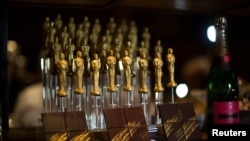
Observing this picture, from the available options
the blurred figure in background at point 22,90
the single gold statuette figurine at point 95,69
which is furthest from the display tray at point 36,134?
the blurred figure in background at point 22,90

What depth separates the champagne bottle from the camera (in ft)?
2.43

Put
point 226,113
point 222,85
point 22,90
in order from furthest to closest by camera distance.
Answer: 1. point 22,90
2. point 222,85
3. point 226,113

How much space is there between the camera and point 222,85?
0.88m

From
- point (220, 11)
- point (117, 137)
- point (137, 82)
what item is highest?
point (220, 11)

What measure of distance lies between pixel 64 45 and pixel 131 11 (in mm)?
476

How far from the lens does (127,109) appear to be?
81 cm

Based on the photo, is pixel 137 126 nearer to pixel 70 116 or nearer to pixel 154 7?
pixel 70 116

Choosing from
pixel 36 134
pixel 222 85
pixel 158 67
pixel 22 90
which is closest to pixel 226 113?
pixel 222 85

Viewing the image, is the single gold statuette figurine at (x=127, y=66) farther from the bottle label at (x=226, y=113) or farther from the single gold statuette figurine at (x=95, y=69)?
the bottle label at (x=226, y=113)

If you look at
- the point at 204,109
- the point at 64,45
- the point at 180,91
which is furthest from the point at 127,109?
the point at 204,109

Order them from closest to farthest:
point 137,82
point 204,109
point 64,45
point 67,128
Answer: point 67,128
point 64,45
point 137,82
point 204,109

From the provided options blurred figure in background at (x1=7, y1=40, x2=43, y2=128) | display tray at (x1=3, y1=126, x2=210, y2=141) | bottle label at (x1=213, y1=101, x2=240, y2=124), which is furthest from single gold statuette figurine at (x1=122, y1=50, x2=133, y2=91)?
blurred figure in background at (x1=7, y1=40, x2=43, y2=128)

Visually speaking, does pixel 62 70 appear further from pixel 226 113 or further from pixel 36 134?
pixel 226 113

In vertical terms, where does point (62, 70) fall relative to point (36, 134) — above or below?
above
